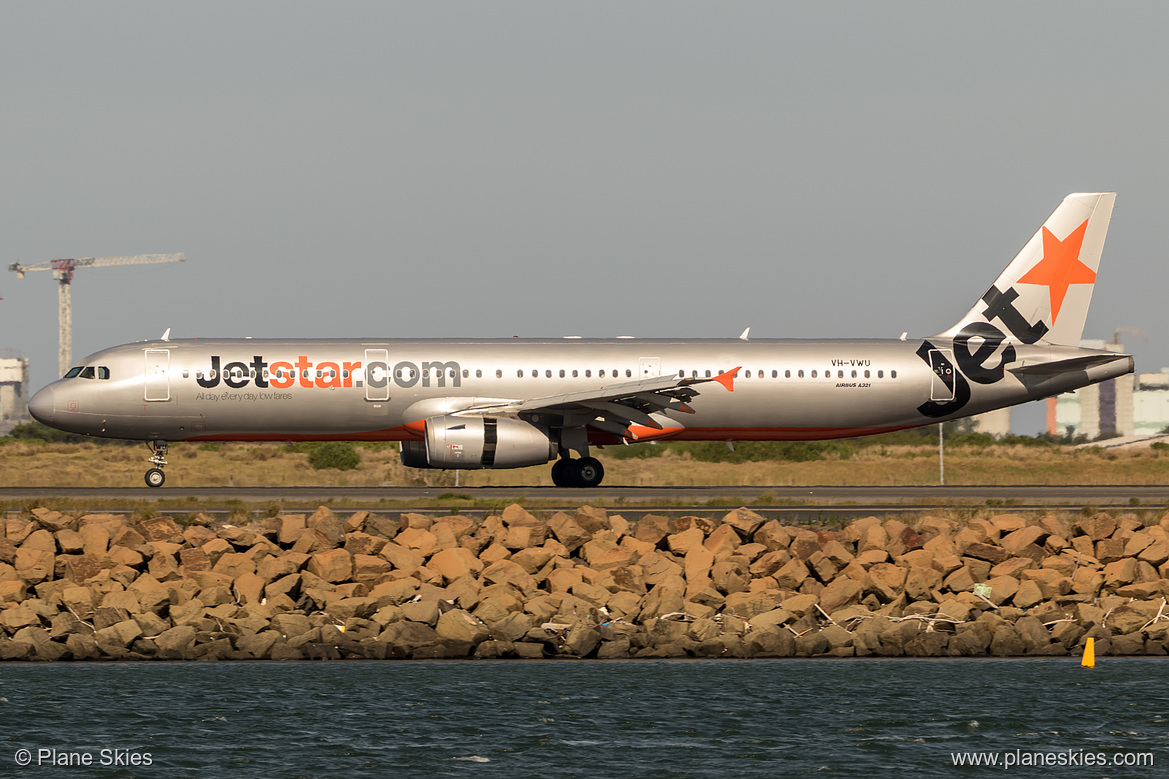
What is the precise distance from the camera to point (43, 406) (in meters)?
37.9

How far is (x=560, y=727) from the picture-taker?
1791 cm

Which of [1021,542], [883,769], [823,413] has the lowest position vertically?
[883,769]

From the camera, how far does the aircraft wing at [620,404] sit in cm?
3694

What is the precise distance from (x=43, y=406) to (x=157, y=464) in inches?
130

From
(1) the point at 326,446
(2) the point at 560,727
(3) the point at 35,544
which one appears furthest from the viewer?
(1) the point at 326,446

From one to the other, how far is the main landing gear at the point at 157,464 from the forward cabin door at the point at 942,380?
70.4 feet

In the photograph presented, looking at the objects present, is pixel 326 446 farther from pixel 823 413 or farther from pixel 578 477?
pixel 823 413

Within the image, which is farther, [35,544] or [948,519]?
[948,519]

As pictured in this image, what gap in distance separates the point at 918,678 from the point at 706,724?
413 cm

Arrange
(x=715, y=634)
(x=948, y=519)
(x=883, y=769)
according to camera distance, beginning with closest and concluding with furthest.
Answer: (x=883, y=769) < (x=715, y=634) < (x=948, y=519)

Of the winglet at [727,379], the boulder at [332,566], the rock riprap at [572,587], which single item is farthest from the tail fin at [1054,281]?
the boulder at [332,566]

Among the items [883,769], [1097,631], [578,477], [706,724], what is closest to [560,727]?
[706,724]

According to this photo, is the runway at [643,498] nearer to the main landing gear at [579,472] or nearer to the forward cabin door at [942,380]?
the main landing gear at [579,472]

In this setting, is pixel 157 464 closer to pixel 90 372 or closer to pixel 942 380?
pixel 90 372
